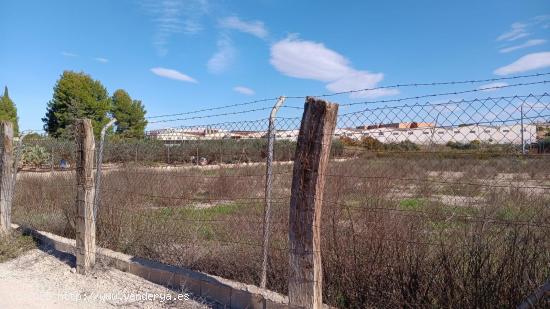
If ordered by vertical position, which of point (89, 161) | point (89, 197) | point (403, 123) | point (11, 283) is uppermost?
point (403, 123)

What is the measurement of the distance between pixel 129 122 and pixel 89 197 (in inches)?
2121

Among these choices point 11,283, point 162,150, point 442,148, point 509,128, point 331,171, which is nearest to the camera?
point 509,128

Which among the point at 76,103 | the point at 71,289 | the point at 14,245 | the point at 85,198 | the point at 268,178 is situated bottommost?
the point at 71,289

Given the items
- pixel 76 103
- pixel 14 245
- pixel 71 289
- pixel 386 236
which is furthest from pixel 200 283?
pixel 76 103

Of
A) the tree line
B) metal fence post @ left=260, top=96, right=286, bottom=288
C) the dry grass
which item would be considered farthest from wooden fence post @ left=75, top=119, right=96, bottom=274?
the tree line

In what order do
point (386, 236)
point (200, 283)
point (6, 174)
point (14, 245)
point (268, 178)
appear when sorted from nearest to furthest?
point (386, 236) < point (268, 178) < point (200, 283) < point (14, 245) < point (6, 174)

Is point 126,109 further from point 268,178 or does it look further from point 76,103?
point 268,178

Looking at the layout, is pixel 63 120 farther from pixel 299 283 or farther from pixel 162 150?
pixel 299 283

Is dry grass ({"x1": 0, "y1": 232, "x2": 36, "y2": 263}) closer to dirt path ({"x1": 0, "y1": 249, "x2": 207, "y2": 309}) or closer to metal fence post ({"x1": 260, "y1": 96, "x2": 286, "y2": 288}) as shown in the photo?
dirt path ({"x1": 0, "y1": 249, "x2": 207, "y2": 309})

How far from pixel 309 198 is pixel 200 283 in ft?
7.13

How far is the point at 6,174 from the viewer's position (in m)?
8.18

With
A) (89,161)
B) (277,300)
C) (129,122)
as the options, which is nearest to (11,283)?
(89,161)

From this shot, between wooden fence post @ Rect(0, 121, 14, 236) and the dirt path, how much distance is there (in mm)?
1642

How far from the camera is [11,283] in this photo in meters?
5.93
